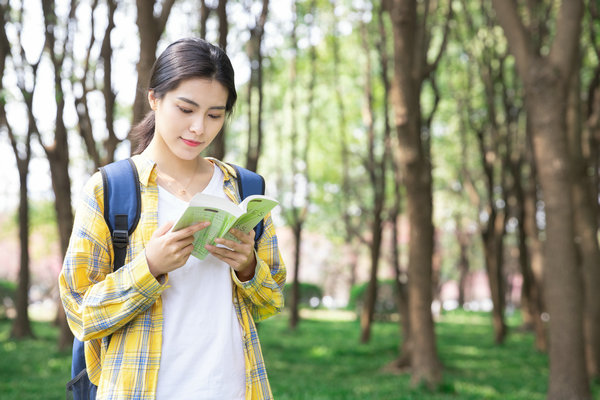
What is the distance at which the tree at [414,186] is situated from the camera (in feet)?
29.7

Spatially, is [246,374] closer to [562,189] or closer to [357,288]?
[562,189]

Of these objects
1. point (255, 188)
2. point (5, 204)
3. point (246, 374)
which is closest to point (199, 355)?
point (246, 374)

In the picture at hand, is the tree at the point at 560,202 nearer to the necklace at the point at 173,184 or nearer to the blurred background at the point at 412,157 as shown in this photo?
the blurred background at the point at 412,157

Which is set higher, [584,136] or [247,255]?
[584,136]

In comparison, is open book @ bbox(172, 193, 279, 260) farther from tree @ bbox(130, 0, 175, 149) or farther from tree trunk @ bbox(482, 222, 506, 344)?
tree trunk @ bbox(482, 222, 506, 344)

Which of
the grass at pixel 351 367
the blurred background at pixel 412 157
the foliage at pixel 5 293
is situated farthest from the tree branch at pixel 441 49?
the foliage at pixel 5 293

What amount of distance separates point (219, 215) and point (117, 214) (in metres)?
0.33

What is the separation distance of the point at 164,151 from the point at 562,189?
218 inches

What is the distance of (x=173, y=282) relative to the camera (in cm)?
229

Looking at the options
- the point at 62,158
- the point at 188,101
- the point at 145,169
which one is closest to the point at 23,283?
the point at 62,158

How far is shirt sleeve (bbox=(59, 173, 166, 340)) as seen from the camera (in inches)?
84.5

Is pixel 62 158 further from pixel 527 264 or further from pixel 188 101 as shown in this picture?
pixel 188 101

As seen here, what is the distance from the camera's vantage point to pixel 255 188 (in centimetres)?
261

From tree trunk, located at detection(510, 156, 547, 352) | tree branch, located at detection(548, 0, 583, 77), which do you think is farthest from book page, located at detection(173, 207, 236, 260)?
tree trunk, located at detection(510, 156, 547, 352)
